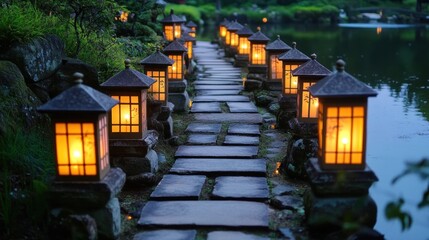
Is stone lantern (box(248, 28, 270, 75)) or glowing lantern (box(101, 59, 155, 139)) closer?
glowing lantern (box(101, 59, 155, 139))

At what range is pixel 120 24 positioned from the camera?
15859 mm

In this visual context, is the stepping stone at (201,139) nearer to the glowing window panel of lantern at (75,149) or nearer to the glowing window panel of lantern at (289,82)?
the glowing window panel of lantern at (289,82)

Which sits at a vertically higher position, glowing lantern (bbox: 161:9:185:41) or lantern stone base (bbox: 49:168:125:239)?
glowing lantern (bbox: 161:9:185:41)

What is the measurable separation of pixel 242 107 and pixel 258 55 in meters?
3.88

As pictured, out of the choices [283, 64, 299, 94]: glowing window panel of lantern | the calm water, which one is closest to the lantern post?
the calm water

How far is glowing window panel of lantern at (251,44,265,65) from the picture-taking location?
1664 centimetres

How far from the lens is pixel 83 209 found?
5.61m

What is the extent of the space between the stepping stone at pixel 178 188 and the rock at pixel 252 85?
25.1 feet

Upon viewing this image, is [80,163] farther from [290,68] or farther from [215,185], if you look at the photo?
[290,68]

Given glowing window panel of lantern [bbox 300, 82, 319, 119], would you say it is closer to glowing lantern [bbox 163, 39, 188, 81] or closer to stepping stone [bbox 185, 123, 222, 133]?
stepping stone [bbox 185, 123, 222, 133]

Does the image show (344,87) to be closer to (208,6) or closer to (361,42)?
(361,42)

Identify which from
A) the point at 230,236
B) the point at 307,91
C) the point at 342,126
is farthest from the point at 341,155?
the point at 307,91

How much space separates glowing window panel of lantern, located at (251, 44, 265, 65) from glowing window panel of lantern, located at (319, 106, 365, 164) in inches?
428

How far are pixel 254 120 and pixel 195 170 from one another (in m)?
3.90
